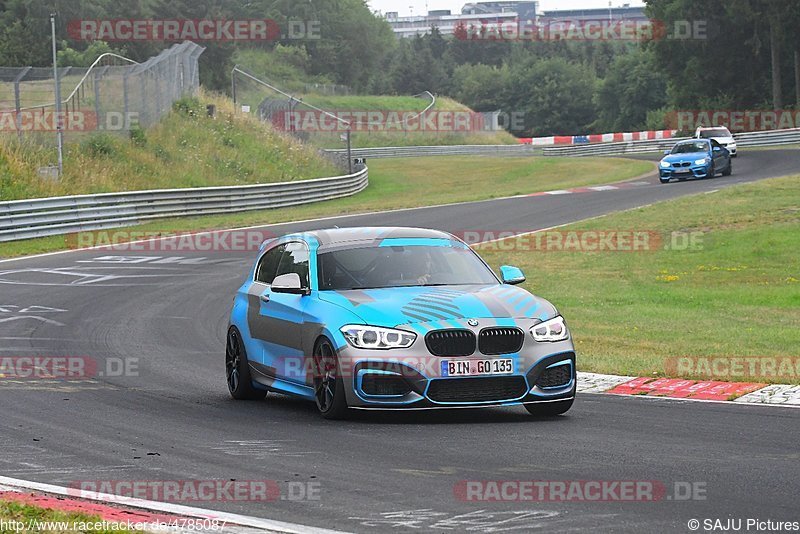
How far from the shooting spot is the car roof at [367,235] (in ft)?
36.2

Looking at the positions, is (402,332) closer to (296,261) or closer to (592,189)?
(296,261)

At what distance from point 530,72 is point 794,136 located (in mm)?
82700

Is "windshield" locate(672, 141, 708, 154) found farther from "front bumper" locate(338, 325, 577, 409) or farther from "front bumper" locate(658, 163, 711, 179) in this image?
"front bumper" locate(338, 325, 577, 409)

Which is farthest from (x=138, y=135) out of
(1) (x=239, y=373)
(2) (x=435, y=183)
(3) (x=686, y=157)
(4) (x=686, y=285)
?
(1) (x=239, y=373)

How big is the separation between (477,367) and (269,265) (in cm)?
309

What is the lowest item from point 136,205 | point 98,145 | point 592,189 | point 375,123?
point 592,189

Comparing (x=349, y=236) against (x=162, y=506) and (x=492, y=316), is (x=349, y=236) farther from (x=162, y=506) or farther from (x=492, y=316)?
(x=162, y=506)

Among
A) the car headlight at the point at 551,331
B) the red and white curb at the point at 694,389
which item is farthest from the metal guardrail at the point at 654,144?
the car headlight at the point at 551,331

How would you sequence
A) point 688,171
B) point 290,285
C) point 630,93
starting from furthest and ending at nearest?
point 630,93
point 688,171
point 290,285

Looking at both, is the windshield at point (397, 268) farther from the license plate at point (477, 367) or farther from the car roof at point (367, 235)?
the license plate at point (477, 367)

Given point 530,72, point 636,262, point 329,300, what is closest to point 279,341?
point 329,300

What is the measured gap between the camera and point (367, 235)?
11.1 meters

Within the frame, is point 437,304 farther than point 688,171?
No

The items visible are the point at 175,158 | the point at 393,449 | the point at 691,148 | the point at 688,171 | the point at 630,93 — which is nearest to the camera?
the point at 393,449
